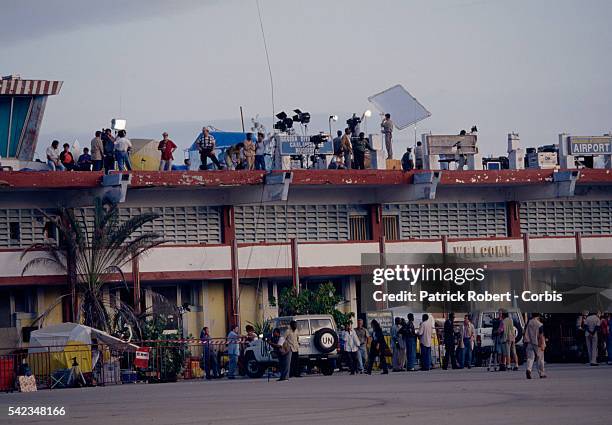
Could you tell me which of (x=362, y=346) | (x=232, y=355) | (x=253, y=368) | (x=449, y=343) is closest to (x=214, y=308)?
(x=232, y=355)

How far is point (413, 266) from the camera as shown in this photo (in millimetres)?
45031

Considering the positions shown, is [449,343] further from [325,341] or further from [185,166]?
[185,166]

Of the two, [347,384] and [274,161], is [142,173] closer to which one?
[274,161]

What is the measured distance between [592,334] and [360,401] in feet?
40.7

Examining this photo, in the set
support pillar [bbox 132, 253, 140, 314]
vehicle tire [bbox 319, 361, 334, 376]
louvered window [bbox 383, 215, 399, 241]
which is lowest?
vehicle tire [bbox 319, 361, 334, 376]

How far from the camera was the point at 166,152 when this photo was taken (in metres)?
42.5

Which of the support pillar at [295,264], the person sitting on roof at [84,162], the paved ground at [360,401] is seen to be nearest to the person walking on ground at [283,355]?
the paved ground at [360,401]

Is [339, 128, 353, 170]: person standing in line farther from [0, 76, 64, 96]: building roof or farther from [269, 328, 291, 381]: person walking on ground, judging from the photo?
[269, 328, 291, 381]: person walking on ground

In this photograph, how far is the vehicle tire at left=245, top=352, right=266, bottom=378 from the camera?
3566 cm

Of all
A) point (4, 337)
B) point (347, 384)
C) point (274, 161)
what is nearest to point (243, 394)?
point (347, 384)

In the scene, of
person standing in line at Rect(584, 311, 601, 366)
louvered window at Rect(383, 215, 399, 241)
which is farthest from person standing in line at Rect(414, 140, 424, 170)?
person standing in line at Rect(584, 311, 601, 366)

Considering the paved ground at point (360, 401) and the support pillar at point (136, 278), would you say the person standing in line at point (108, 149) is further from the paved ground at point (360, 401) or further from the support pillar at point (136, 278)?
the paved ground at point (360, 401)

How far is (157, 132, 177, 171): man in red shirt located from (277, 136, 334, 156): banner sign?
12.1 feet

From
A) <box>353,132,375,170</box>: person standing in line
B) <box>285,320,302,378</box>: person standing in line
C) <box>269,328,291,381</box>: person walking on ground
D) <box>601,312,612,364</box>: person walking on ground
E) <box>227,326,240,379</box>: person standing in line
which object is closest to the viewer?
<box>269,328,291,381</box>: person walking on ground
